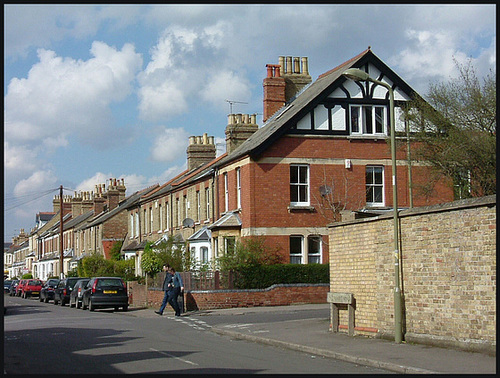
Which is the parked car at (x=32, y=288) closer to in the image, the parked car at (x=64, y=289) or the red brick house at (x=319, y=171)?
the parked car at (x=64, y=289)

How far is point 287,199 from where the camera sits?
35.9 meters

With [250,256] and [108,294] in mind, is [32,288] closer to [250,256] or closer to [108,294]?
[108,294]

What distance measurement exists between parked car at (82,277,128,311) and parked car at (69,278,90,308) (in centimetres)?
386

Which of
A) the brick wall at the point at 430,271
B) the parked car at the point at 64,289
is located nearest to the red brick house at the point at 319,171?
the parked car at the point at 64,289

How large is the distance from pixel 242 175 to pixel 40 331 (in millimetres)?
16283

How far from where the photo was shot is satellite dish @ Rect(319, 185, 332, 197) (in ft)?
117

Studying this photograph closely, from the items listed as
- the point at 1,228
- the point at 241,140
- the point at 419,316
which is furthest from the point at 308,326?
the point at 241,140

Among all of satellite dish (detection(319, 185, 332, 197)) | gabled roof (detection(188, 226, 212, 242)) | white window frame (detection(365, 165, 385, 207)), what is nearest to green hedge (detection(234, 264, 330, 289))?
satellite dish (detection(319, 185, 332, 197))

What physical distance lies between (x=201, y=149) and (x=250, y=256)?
65.8ft

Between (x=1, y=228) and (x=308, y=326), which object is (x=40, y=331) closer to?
(x=308, y=326)

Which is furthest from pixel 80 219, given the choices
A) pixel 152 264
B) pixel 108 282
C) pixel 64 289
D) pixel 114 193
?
pixel 108 282

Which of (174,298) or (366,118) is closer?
(174,298)

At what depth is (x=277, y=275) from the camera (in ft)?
112

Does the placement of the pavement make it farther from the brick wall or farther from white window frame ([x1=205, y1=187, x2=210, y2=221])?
white window frame ([x1=205, y1=187, x2=210, y2=221])
